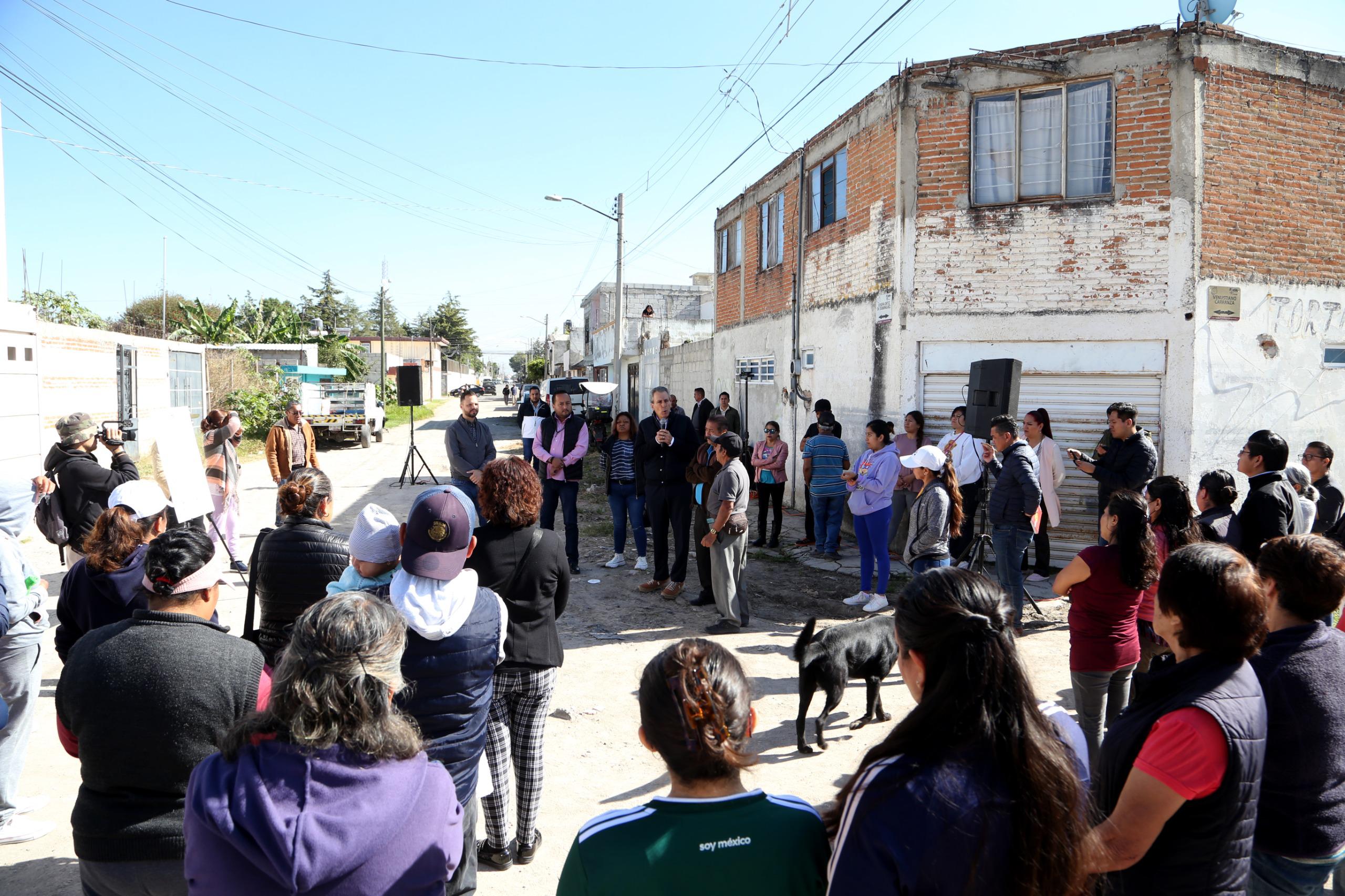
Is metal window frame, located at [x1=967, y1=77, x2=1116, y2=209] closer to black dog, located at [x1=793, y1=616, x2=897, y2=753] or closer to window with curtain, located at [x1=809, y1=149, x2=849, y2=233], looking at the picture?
window with curtain, located at [x1=809, y1=149, x2=849, y2=233]

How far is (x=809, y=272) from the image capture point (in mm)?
13070

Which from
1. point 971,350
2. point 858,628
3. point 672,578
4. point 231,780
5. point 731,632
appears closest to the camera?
point 231,780

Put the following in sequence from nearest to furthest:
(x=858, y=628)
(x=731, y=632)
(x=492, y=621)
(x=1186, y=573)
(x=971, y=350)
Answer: (x=1186, y=573) → (x=492, y=621) → (x=858, y=628) → (x=731, y=632) → (x=971, y=350)

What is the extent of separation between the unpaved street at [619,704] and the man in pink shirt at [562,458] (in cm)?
78

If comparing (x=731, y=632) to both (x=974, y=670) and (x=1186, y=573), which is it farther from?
(x=974, y=670)

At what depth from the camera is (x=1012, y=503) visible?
22.4ft

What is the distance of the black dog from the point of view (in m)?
4.94

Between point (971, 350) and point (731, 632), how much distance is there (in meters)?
4.99

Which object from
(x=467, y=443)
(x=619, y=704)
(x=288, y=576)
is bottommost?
(x=619, y=704)

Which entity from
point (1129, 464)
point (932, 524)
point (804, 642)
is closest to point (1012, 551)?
point (932, 524)

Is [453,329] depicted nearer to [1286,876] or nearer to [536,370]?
[536,370]

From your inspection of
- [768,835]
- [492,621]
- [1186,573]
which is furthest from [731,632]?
[768,835]

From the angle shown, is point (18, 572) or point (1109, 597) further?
point (1109, 597)

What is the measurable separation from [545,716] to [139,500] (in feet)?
6.89
